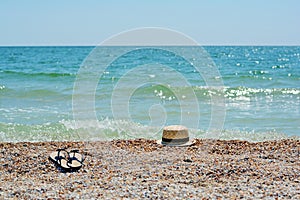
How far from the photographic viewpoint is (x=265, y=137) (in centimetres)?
888

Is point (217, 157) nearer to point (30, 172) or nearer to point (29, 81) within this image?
point (30, 172)

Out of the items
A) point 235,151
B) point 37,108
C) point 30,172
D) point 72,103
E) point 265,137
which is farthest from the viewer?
point 72,103

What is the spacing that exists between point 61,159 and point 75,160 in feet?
0.60

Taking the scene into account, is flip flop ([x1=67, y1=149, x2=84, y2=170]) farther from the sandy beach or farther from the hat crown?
the hat crown

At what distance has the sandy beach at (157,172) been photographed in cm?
459

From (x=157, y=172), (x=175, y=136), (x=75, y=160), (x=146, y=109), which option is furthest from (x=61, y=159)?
(x=146, y=109)

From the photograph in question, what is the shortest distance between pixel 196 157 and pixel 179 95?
9.48 m

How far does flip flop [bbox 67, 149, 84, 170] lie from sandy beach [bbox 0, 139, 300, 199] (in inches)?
3.2

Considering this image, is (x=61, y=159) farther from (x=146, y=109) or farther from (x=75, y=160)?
(x=146, y=109)

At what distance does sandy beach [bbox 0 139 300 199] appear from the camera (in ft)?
15.1

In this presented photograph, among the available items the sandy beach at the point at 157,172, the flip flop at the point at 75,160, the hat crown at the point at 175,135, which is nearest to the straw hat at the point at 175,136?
the hat crown at the point at 175,135

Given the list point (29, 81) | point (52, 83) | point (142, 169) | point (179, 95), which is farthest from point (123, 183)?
point (29, 81)

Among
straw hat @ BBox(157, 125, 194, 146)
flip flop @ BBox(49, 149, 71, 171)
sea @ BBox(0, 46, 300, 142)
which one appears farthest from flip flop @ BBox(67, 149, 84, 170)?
sea @ BBox(0, 46, 300, 142)

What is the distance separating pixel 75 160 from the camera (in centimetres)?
579
